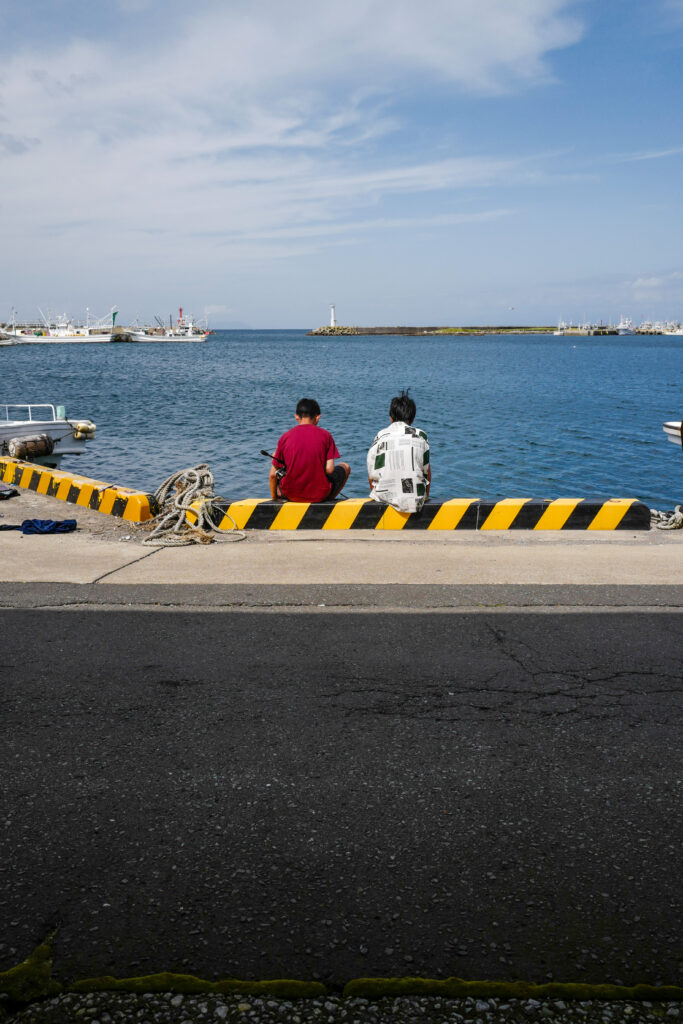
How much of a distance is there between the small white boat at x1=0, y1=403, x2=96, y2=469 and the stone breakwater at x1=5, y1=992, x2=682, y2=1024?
54.4ft

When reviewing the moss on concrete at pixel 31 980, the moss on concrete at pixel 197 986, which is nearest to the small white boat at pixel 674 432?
the moss on concrete at pixel 197 986

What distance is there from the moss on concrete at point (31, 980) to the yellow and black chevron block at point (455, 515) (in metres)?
6.62

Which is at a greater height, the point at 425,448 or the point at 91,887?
the point at 425,448

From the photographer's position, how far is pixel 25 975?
7.22ft

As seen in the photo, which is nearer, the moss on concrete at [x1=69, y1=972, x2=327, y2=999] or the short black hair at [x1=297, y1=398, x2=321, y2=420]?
the moss on concrete at [x1=69, y1=972, x2=327, y2=999]

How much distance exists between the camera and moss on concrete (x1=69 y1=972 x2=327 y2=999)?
2.16 metres

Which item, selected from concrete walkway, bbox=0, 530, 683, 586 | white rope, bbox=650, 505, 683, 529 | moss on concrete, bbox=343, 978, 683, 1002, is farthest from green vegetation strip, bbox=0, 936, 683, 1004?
white rope, bbox=650, 505, 683, 529

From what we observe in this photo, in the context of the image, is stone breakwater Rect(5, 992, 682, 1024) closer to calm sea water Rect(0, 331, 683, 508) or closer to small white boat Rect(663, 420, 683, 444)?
calm sea water Rect(0, 331, 683, 508)

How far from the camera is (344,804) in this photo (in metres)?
3.02

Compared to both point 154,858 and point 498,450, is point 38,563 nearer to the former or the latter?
point 154,858

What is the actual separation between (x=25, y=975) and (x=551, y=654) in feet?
10.2

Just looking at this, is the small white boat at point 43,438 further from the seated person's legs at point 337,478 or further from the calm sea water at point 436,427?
the seated person's legs at point 337,478

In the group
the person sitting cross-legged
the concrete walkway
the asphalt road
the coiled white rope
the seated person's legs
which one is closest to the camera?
the asphalt road

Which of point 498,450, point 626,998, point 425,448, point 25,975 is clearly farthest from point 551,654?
point 498,450
